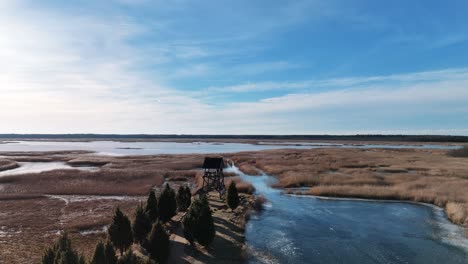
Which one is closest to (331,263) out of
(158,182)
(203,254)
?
(203,254)

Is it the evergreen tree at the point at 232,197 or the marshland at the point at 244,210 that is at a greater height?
the evergreen tree at the point at 232,197

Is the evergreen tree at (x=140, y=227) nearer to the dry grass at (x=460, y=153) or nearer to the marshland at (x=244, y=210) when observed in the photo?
the marshland at (x=244, y=210)

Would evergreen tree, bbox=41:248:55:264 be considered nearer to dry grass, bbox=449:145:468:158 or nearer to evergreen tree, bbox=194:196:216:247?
evergreen tree, bbox=194:196:216:247

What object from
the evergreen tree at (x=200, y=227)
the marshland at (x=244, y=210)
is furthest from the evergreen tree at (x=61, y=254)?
the evergreen tree at (x=200, y=227)

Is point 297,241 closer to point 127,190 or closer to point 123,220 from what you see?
point 123,220

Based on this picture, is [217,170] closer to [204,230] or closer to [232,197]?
[232,197]

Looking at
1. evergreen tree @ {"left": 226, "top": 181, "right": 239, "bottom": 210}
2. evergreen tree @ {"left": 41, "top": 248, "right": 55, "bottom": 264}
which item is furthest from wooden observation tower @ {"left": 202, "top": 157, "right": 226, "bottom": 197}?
evergreen tree @ {"left": 41, "top": 248, "right": 55, "bottom": 264}
